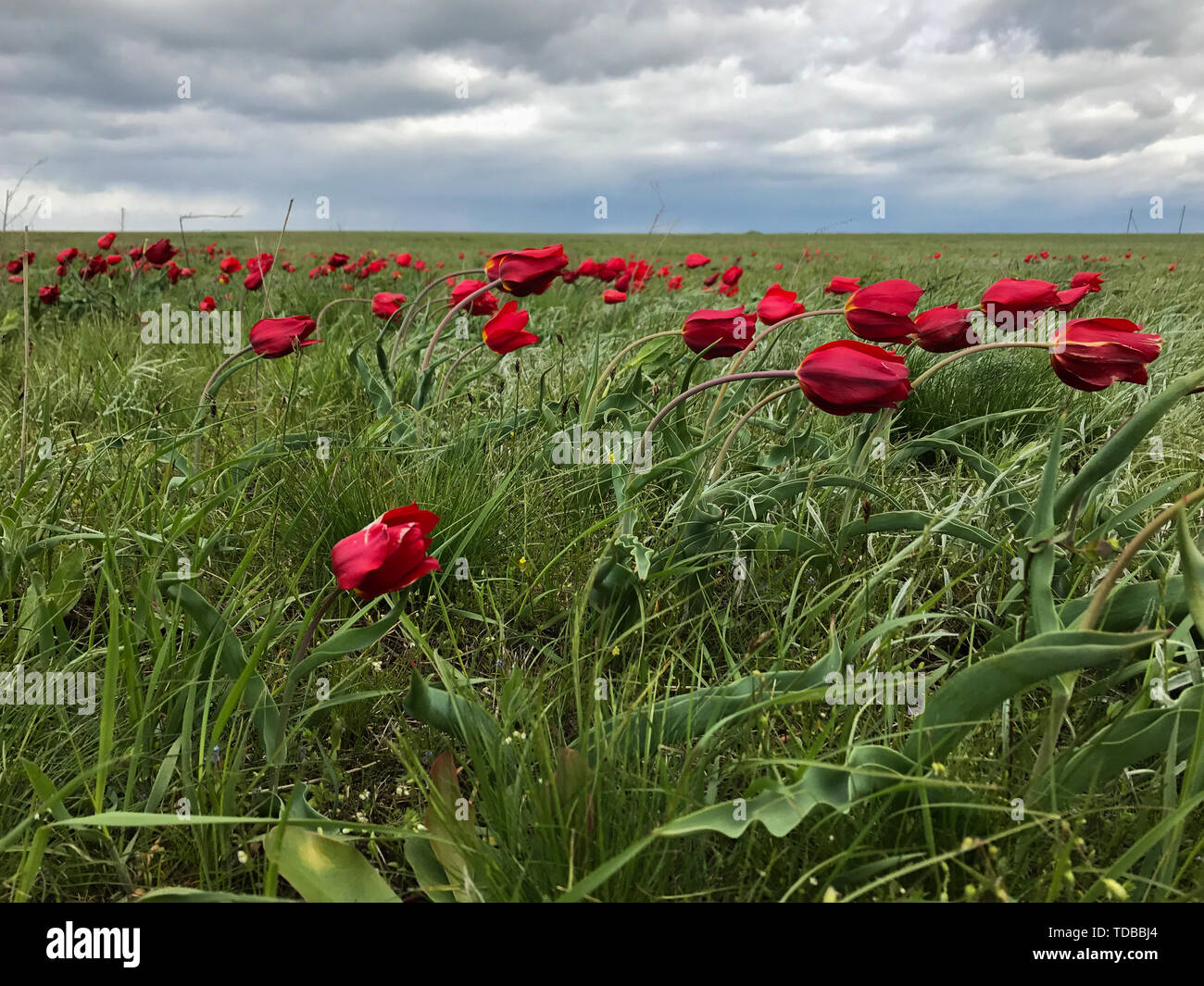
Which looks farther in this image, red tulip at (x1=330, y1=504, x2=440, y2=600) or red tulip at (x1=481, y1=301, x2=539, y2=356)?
red tulip at (x1=481, y1=301, x2=539, y2=356)

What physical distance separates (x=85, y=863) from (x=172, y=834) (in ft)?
0.36

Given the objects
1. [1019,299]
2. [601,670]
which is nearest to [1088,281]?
[1019,299]

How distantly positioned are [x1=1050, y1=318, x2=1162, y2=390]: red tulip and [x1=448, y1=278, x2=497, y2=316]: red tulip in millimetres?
1524

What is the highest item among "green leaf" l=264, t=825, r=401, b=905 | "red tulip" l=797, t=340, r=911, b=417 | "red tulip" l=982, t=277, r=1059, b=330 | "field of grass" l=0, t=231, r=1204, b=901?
"red tulip" l=982, t=277, r=1059, b=330

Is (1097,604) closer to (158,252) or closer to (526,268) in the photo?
(526,268)

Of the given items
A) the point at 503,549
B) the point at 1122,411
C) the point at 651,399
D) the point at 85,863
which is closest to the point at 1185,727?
the point at 503,549

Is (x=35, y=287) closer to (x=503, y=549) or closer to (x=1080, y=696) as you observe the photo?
(x=503, y=549)

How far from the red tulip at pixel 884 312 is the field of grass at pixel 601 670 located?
25 centimetres

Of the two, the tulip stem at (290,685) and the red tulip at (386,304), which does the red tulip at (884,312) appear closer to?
the tulip stem at (290,685)

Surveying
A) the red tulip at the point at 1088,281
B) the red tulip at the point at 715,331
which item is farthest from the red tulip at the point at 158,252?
the red tulip at the point at 1088,281

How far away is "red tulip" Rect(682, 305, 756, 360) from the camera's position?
1.66 meters

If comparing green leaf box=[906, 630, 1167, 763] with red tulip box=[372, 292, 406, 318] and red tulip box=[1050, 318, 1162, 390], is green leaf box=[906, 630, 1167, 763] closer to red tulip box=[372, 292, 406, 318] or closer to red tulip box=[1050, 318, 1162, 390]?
red tulip box=[1050, 318, 1162, 390]

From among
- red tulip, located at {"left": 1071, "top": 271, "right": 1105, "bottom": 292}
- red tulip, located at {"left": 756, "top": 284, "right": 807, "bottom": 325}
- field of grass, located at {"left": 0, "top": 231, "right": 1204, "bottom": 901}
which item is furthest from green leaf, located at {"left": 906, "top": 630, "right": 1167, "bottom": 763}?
red tulip, located at {"left": 1071, "top": 271, "right": 1105, "bottom": 292}
